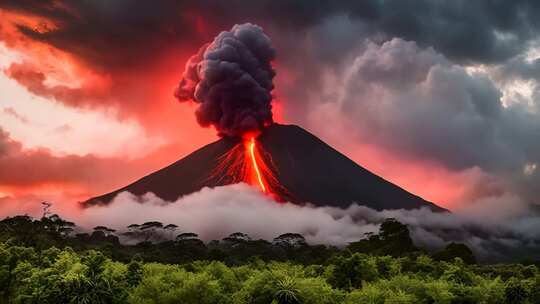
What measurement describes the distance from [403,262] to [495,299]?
973 inches

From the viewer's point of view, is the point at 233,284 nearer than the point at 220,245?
Yes

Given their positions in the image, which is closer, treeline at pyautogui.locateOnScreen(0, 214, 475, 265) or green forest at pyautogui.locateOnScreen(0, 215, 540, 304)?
green forest at pyautogui.locateOnScreen(0, 215, 540, 304)

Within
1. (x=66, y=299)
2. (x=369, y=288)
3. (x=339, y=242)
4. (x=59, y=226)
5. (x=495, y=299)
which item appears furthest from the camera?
(x=339, y=242)

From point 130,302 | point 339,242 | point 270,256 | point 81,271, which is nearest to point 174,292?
point 130,302

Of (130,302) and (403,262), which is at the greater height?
(403,262)

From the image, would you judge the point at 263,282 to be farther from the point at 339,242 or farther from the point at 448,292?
the point at 339,242

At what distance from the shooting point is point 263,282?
32.9 m

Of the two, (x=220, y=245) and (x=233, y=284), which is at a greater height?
(x=220, y=245)

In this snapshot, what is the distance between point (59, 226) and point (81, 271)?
251 feet

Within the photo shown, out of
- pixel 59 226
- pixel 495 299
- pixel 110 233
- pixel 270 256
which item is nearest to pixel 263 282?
pixel 495 299

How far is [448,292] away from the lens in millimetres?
38156

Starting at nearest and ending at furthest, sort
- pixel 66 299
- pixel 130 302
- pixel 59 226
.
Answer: pixel 66 299 < pixel 130 302 < pixel 59 226

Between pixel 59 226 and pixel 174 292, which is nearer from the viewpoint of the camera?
pixel 174 292

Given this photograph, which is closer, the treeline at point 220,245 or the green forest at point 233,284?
the green forest at point 233,284
